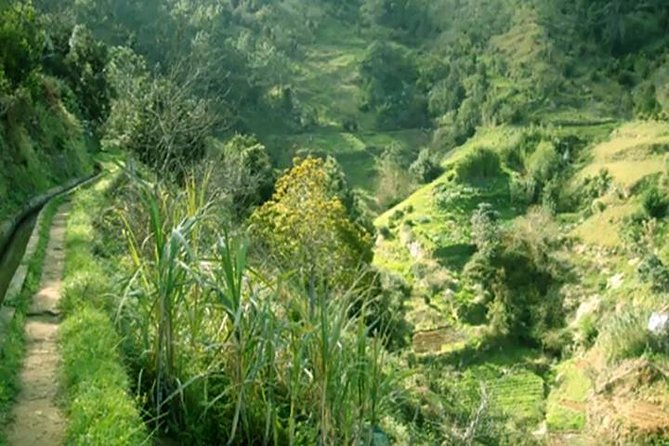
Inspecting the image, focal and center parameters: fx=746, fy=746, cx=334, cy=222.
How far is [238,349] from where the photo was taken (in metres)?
5.66

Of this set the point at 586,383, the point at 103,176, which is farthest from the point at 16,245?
the point at 586,383

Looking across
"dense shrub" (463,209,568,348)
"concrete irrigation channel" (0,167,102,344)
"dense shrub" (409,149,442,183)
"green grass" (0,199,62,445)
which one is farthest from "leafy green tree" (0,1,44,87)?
"dense shrub" (409,149,442,183)

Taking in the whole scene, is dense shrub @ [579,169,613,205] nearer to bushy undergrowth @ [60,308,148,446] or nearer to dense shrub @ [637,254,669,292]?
dense shrub @ [637,254,669,292]

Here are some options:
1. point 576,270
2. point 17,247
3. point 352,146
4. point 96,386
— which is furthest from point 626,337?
point 352,146

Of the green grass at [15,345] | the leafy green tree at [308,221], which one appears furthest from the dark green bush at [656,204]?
the green grass at [15,345]

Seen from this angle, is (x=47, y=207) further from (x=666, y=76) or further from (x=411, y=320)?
(x=666, y=76)

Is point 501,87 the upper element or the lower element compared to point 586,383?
upper

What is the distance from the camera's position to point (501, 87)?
196 ft

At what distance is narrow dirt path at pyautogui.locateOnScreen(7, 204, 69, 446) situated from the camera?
5750 millimetres

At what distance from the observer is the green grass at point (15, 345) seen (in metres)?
6.13

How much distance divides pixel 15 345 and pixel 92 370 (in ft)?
4.19

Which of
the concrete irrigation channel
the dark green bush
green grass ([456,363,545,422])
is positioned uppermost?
the concrete irrigation channel

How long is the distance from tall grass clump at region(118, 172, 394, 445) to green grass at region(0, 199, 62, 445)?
103 centimetres

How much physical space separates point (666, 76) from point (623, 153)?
15316mm
